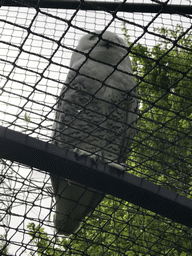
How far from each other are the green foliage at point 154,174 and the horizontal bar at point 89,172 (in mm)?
107

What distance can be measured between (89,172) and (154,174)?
40cm

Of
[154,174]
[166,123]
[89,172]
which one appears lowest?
[89,172]

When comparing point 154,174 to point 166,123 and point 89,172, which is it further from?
point 89,172

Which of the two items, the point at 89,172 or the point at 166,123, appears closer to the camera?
the point at 89,172

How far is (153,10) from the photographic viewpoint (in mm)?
2268

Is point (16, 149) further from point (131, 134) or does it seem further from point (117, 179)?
point (131, 134)

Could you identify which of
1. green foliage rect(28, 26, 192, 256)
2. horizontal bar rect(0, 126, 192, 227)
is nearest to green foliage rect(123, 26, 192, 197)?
green foliage rect(28, 26, 192, 256)

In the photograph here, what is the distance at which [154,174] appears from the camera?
1558mm

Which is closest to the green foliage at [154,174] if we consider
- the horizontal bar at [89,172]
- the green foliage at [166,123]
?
the green foliage at [166,123]

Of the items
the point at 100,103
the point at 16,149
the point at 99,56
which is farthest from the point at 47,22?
the point at 16,149

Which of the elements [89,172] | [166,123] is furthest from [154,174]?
[89,172]

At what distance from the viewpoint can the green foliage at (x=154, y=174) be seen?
4.17 ft

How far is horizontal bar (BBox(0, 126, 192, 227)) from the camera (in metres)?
1.26

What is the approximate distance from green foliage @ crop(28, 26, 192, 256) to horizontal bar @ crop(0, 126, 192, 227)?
0.11 m
